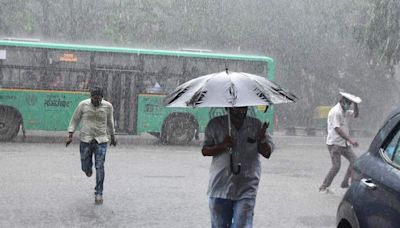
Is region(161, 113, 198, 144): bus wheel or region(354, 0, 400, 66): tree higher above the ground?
region(354, 0, 400, 66): tree

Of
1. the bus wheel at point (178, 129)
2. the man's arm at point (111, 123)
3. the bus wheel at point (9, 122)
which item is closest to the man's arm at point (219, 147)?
the man's arm at point (111, 123)

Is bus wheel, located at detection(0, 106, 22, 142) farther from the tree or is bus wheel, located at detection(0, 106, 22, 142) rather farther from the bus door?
the tree

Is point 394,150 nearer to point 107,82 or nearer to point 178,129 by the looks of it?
point 178,129

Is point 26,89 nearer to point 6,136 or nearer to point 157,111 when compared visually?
point 6,136

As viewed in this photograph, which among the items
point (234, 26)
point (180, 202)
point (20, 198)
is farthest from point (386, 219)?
point (234, 26)

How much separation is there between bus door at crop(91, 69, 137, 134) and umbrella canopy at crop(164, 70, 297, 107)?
15.1 metres

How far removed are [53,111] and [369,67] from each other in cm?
1730

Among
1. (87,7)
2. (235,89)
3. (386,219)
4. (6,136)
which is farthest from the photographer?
(87,7)

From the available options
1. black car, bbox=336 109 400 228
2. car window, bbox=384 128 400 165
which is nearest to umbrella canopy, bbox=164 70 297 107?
black car, bbox=336 109 400 228

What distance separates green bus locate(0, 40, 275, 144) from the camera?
1920cm

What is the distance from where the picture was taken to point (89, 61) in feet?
65.6

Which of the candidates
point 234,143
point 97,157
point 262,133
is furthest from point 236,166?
point 97,157

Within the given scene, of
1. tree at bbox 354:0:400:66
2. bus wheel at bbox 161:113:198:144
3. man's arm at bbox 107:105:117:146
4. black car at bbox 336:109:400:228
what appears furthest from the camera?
tree at bbox 354:0:400:66

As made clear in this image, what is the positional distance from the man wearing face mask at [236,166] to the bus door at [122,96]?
49.8 feet
